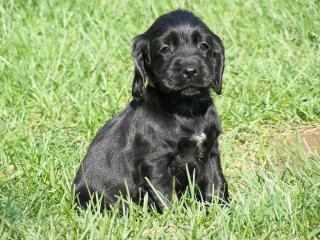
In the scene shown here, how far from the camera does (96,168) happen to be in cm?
498

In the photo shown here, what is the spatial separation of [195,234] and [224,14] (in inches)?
193

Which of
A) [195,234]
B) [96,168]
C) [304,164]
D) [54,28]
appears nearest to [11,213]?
[96,168]

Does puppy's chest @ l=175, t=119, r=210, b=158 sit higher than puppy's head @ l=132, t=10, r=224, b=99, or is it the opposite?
puppy's head @ l=132, t=10, r=224, b=99

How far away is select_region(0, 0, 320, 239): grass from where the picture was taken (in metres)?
4.27

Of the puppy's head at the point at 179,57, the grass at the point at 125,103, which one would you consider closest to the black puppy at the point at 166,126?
the puppy's head at the point at 179,57

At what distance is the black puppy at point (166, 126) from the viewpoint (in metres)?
4.67

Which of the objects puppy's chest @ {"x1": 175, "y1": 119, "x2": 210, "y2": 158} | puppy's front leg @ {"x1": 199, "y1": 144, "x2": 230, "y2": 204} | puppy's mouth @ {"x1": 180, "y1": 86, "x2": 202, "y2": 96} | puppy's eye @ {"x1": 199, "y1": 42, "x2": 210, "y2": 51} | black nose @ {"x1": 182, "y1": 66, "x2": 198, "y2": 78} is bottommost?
puppy's front leg @ {"x1": 199, "y1": 144, "x2": 230, "y2": 204}

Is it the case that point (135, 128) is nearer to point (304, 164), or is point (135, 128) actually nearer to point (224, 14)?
point (304, 164)

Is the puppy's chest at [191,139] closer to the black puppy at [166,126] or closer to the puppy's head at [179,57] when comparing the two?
the black puppy at [166,126]

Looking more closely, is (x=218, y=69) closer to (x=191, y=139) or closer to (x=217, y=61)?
(x=217, y=61)

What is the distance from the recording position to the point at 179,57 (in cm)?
470

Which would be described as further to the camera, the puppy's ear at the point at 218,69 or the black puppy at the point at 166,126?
the puppy's ear at the point at 218,69

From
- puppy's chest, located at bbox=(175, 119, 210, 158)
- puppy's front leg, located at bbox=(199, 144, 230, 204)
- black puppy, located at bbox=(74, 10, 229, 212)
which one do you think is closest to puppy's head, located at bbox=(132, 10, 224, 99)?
black puppy, located at bbox=(74, 10, 229, 212)

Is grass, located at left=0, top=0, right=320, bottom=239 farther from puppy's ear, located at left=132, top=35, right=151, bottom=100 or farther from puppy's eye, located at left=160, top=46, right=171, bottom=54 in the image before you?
puppy's eye, located at left=160, top=46, right=171, bottom=54
